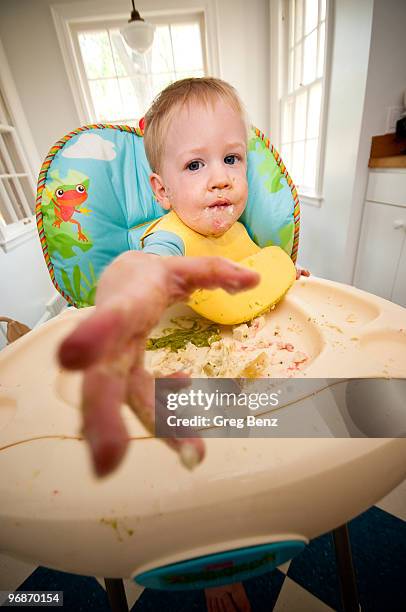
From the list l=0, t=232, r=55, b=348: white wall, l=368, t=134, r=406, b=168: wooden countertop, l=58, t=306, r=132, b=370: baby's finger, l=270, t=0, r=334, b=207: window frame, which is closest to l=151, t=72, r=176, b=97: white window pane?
l=270, t=0, r=334, b=207: window frame

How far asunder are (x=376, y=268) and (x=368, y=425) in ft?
4.04

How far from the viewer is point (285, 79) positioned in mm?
2033

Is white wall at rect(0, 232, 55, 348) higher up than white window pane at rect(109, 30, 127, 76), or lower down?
lower down

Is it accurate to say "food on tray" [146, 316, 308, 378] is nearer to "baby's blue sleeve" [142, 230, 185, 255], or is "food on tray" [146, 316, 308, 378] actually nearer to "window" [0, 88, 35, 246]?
"baby's blue sleeve" [142, 230, 185, 255]

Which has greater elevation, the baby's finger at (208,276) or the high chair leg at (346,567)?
the baby's finger at (208,276)

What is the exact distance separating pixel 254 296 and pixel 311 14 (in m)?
1.99

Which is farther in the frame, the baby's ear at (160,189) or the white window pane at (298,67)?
the white window pane at (298,67)

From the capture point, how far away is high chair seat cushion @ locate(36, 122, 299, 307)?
1.90 feet

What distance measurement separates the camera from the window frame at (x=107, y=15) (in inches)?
78.2

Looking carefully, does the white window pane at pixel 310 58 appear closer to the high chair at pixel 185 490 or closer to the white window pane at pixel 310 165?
the white window pane at pixel 310 165

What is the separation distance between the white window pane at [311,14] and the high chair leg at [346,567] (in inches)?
86.6

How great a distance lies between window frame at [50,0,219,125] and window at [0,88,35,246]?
54 centimetres

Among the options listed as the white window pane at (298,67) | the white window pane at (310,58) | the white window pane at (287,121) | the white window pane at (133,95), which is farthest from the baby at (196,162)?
the white window pane at (133,95)

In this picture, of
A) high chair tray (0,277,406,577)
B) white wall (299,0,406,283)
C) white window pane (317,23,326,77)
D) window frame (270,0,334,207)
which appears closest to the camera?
high chair tray (0,277,406,577)
